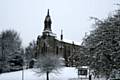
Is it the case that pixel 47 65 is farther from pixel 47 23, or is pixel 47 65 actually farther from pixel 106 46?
pixel 47 23

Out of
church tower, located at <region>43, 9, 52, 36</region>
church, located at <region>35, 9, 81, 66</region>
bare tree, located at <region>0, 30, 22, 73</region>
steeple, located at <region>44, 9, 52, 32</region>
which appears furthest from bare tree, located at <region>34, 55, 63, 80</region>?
steeple, located at <region>44, 9, 52, 32</region>

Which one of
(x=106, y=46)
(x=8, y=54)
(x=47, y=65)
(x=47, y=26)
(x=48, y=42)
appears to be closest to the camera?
(x=106, y=46)

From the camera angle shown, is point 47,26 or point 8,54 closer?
point 8,54

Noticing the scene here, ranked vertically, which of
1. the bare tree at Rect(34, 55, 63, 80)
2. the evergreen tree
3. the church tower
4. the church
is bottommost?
the bare tree at Rect(34, 55, 63, 80)

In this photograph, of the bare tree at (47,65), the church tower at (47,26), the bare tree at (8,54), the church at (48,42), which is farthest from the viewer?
the church tower at (47,26)

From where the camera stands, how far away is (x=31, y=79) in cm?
4678

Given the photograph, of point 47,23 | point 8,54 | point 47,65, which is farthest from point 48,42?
point 47,65

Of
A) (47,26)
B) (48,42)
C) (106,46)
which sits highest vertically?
(47,26)

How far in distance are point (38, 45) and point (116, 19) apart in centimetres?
7430

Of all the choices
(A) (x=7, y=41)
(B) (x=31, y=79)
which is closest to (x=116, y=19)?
(B) (x=31, y=79)

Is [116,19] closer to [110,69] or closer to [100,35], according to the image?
[100,35]

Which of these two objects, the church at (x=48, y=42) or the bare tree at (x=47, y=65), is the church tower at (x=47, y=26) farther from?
the bare tree at (x=47, y=65)

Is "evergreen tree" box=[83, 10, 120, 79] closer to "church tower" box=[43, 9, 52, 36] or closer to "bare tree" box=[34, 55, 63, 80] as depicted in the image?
"bare tree" box=[34, 55, 63, 80]

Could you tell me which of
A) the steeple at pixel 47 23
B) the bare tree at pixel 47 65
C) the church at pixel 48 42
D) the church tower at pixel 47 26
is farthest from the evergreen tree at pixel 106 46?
the steeple at pixel 47 23
